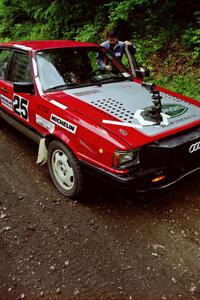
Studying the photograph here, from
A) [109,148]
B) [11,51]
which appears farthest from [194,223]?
[11,51]

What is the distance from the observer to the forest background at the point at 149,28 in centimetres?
697

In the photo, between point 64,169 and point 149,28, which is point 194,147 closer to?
point 64,169

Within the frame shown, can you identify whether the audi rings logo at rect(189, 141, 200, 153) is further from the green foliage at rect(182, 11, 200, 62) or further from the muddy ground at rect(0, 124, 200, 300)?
the green foliage at rect(182, 11, 200, 62)

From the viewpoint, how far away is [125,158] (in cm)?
305

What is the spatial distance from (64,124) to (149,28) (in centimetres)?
556

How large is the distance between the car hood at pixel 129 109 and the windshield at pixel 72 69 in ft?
0.56

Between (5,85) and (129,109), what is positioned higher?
(129,109)

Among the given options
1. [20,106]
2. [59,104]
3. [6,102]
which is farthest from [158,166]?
[6,102]

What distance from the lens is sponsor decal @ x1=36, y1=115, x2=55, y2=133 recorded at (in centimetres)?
375

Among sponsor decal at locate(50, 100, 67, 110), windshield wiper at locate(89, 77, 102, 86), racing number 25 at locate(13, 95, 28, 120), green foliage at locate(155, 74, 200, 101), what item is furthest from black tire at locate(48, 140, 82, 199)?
green foliage at locate(155, 74, 200, 101)

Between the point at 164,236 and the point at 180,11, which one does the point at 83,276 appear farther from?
the point at 180,11

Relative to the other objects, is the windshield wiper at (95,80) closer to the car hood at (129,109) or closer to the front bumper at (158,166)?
the car hood at (129,109)

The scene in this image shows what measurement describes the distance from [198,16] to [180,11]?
749 mm

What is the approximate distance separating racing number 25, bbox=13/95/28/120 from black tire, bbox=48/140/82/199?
2.43 ft
